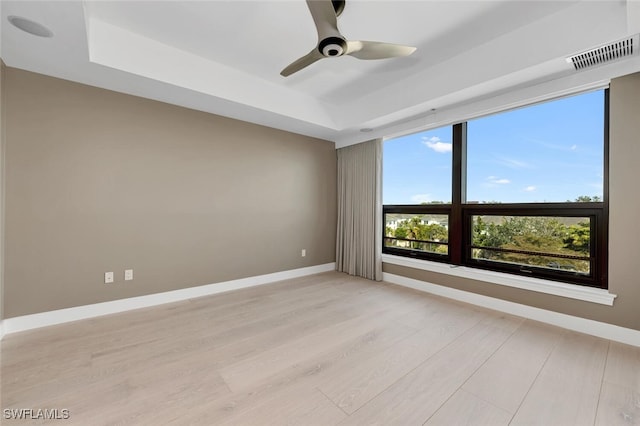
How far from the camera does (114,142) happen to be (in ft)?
9.41

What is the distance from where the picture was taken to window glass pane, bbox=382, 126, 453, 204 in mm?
3686

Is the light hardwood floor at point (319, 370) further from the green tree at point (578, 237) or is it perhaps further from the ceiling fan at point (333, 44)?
the ceiling fan at point (333, 44)

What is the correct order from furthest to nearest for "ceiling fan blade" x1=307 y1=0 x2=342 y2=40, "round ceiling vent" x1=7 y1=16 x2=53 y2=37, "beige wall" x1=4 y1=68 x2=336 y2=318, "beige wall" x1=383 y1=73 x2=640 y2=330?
1. "beige wall" x1=4 y1=68 x2=336 y2=318
2. "beige wall" x1=383 y1=73 x2=640 y2=330
3. "round ceiling vent" x1=7 y1=16 x2=53 y2=37
4. "ceiling fan blade" x1=307 y1=0 x2=342 y2=40

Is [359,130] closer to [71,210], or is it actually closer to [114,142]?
[114,142]

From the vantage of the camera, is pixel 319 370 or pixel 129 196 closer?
pixel 319 370

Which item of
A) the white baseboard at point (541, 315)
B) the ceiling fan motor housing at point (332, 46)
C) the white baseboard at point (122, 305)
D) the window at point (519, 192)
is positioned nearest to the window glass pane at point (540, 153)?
the window at point (519, 192)

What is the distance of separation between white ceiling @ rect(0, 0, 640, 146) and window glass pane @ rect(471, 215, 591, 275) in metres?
1.31

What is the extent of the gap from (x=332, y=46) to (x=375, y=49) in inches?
14.9

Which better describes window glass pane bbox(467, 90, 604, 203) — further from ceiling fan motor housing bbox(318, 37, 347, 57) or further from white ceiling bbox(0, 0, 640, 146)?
ceiling fan motor housing bbox(318, 37, 347, 57)

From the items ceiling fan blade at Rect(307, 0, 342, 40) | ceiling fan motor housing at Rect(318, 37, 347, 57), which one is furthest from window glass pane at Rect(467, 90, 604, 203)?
ceiling fan blade at Rect(307, 0, 342, 40)

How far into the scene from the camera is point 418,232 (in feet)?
13.4

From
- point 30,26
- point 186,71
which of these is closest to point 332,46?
point 186,71

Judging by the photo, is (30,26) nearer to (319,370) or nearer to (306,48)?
(306,48)

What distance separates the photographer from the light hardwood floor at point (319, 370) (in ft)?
4.94
